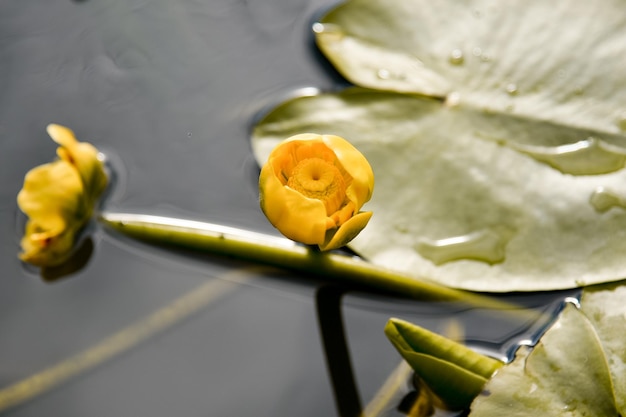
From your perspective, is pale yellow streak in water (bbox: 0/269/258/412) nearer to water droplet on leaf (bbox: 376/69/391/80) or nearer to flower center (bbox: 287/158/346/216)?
flower center (bbox: 287/158/346/216)

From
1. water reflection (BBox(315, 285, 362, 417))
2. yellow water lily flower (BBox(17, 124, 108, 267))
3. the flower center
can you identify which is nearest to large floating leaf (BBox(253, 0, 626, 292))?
water reflection (BBox(315, 285, 362, 417))

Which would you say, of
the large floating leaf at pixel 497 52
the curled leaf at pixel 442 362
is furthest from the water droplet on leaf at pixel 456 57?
the curled leaf at pixel 442 362

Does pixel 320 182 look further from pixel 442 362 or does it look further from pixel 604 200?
pixel 604 200

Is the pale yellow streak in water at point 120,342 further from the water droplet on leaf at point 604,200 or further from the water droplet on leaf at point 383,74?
the water droplet on leaf at point 604,200

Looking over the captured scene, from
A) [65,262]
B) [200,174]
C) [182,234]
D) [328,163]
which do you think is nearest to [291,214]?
[328,163]

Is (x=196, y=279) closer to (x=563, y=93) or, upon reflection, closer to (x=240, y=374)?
(x=240, y=374)

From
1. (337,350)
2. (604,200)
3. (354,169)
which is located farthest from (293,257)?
(604,200)
